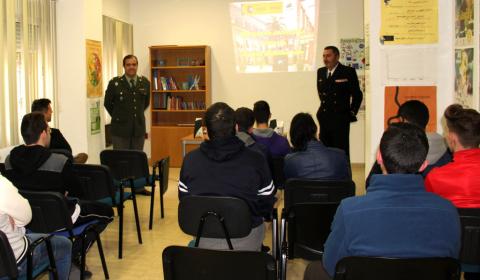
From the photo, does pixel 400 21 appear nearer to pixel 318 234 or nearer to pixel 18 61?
pixel 318 234

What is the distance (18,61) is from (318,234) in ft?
13.8

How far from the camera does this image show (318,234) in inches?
120

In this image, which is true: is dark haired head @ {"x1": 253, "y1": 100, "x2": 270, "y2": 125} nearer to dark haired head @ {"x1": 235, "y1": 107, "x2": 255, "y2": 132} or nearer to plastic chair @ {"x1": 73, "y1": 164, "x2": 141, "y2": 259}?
dark haired head @ {"x1": 235, "y1": 107, "x2": 255, "y2": 132}

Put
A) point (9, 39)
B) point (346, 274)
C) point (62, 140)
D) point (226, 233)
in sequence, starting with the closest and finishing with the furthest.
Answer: point (346, 274) → point (226, 233) → point (62, 140) → point (9, 39)

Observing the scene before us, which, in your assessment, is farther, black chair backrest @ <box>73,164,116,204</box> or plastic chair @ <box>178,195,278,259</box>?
black chair backrest @ <box>73,164,116,204</box>

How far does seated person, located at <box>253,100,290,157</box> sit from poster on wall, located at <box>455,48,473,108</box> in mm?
1441

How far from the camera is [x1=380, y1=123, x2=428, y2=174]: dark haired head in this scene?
1.94m

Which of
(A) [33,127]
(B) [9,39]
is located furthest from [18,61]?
(A) [33,127]

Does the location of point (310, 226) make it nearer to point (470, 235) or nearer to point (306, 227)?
point (306, 227)

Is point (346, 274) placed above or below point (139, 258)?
above

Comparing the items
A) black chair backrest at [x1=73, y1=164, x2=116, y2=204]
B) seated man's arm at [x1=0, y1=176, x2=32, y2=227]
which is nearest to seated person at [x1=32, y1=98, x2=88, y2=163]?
black chair backrest at [x1=73, y1=164, x2=116, y2=204]

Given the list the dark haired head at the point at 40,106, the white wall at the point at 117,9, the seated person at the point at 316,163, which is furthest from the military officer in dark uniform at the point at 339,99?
the white wall at the point at 117,9

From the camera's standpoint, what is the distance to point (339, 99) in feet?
20.9

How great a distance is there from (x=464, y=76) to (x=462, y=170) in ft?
5.07
